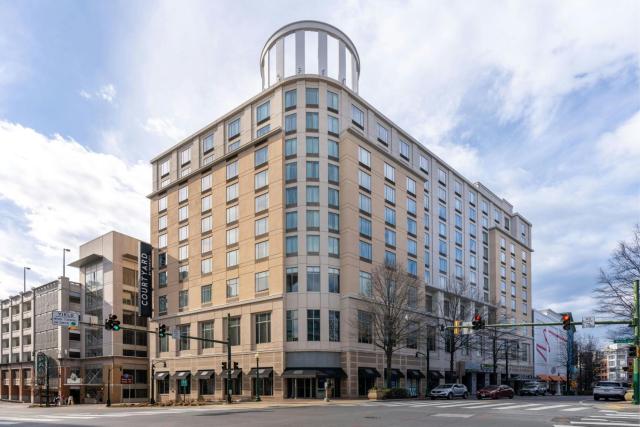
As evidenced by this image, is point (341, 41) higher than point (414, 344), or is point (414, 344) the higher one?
point (341, 41)

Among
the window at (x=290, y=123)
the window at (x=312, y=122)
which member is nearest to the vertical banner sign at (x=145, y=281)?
the window at (x=290, y=123)

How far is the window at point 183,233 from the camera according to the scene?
67.8 metres

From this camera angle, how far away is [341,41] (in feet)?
205

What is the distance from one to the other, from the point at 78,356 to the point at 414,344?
48.3 m

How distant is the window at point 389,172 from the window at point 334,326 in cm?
1788

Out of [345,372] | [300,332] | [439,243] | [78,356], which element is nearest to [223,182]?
[300,332]

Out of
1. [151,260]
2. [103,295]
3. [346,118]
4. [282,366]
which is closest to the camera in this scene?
[282,366]

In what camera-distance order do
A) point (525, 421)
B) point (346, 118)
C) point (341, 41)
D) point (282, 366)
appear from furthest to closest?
point (341, 41) → point (346, 118) → point (282, 366) → point (525, 421)

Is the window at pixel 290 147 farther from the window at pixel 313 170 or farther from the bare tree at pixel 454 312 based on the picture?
the bare tree at pixel 454 312

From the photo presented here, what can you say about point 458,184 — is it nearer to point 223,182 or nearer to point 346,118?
point 346,118

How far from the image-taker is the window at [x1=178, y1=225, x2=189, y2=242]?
6782 centimetres

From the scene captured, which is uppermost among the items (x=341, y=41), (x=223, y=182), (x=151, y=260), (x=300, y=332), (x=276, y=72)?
(x=341, y=41)

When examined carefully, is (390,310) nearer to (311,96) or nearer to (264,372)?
(264,372)

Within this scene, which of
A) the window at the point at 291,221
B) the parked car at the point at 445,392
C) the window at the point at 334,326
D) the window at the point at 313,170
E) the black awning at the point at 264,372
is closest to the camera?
the parked car at the point at 445,392
